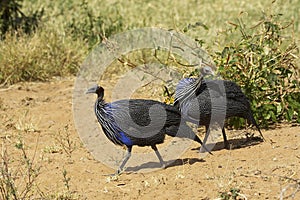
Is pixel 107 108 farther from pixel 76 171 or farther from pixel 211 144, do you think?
pixel 211 144

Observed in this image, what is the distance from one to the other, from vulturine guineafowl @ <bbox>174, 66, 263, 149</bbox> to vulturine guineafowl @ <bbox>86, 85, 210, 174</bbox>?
8.5 inches

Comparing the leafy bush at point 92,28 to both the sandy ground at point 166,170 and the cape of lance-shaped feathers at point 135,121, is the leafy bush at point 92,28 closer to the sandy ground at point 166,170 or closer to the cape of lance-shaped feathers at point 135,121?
the sandy ground at point 166,170

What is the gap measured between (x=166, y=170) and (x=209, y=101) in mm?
837

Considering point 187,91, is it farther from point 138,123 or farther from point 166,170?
point 166,170

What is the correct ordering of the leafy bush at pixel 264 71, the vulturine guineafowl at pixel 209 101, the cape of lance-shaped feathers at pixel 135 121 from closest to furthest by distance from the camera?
the cape of lance-shaped feathers at pixel 135 121, the vulturine guineafowl at pixel 209 101, the leafy bush at pixel 264 71

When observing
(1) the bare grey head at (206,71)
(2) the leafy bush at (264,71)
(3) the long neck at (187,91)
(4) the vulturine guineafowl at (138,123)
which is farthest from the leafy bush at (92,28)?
(4) the vulturine guineafowl at (138,123)

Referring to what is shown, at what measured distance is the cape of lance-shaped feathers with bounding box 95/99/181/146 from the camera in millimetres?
5539

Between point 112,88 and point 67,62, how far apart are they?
3.79 feet

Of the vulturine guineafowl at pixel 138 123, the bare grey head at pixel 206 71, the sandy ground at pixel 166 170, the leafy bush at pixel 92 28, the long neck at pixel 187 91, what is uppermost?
the leafy bush at pixel 92 28

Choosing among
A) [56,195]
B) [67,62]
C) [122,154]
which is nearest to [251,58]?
[122,154]

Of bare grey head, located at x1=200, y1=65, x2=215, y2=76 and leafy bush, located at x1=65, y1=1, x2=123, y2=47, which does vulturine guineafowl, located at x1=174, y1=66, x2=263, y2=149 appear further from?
A: leafy bush, located at x1=65, y1=1, x2=123, y2=47

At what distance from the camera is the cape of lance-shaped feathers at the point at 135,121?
554cm

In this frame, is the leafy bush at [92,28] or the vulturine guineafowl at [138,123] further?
the leafy bush at [92,28]

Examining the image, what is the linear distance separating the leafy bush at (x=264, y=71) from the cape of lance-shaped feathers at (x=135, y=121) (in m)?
1.33
